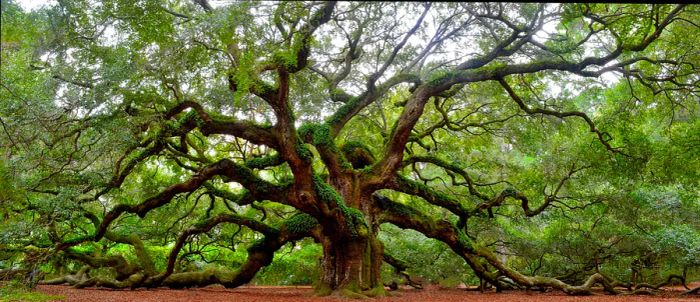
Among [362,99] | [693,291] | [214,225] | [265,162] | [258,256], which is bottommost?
[693,291]

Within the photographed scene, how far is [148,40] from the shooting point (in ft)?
20.3

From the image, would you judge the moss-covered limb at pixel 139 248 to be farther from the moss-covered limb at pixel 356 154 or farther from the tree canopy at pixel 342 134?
the moss-covered limb at pixel 356 154

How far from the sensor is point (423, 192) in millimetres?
9977

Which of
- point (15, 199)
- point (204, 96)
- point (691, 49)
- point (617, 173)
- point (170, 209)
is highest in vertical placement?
point (691, 49)

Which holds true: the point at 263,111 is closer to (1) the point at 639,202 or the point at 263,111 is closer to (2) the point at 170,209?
(2) the point at 170,209

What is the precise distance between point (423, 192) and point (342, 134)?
365 centimetres

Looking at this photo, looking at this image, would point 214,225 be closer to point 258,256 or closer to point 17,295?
point 258,256

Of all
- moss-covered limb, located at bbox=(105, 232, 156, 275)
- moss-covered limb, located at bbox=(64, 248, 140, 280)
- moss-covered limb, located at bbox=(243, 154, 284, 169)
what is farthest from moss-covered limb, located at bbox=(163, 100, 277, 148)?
moss-covered limb, located at bbox=(64, 248, 140, 280)

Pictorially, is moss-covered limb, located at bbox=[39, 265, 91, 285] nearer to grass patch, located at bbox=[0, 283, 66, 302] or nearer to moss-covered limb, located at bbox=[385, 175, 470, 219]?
grass patch, located at bbox=[0, 283, 66, 302]

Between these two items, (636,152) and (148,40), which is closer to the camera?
(148,40)

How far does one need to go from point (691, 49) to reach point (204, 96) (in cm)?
810

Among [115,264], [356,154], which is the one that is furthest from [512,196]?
[115,264]

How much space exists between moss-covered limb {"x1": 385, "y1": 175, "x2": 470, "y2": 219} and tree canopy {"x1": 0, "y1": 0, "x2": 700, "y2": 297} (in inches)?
1.6

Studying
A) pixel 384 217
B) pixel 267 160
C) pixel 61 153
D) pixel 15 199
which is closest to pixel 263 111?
pixel 267 160
